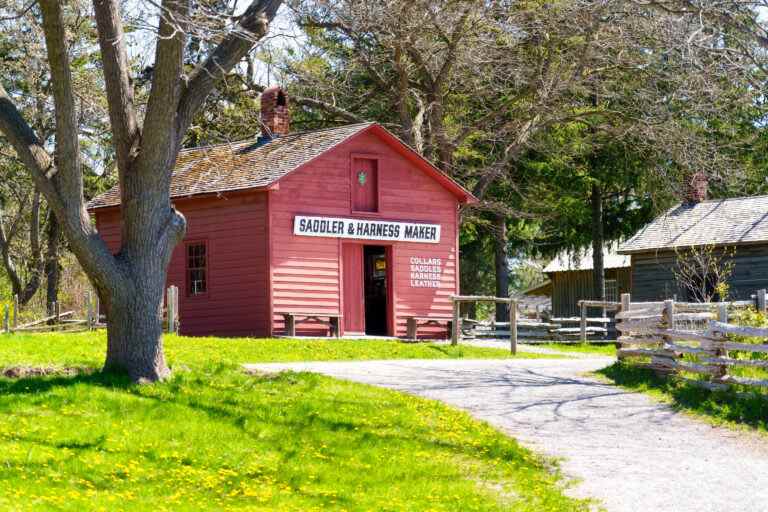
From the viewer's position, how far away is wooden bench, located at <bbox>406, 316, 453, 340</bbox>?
32.0m

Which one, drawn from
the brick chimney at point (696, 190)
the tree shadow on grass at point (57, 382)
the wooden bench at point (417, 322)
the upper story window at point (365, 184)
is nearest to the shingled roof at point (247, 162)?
the upper story window at point (365, 184)

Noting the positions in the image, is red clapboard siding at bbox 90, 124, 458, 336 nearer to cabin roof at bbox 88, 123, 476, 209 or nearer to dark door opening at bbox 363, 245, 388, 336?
cabin roof at bbox 88, 123, 476, 209

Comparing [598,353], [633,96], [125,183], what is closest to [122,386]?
[125,183]

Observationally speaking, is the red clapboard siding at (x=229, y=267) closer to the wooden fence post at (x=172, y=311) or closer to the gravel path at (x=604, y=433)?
the wooden fence post at (x=172, y=311)

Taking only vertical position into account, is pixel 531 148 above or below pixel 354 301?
above

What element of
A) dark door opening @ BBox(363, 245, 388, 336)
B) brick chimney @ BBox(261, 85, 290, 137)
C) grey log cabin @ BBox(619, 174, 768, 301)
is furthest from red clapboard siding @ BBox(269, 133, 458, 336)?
grey log cabin @ BBox(619, 174, 768, 301)

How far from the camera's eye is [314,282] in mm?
30594

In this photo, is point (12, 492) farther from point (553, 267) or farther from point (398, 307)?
point (553, 267)

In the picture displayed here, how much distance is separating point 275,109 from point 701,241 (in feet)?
48.1

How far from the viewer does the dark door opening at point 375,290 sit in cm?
3328

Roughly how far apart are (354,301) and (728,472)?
19.1m

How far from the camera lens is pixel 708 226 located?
39906 mm

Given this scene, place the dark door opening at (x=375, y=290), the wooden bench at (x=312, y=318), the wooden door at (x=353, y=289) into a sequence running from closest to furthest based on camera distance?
1. the wooden bench at (x=312, y=318)
2. the wooden door at (x=353, y=289)
3. the dark door opening at (x=375, y=290)

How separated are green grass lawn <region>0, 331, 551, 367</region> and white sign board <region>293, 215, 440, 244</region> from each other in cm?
337
